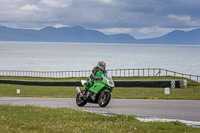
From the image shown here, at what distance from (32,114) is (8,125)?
2249mm

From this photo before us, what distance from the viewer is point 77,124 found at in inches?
356

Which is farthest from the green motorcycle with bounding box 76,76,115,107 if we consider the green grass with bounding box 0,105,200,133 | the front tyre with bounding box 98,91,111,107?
the green grass with bounding box 0,105,200,133

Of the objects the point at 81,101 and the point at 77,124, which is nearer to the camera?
the point at 77,124

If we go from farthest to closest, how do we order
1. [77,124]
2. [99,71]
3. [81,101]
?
[81,101], [99,71], [77,124]

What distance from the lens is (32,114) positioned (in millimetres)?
11070

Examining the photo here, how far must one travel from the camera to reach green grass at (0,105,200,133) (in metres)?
8.19

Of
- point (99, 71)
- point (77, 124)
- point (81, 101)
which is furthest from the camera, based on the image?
point (81, 101)

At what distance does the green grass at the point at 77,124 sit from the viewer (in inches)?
322

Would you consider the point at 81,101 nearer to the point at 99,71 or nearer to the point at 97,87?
the point at 97,87

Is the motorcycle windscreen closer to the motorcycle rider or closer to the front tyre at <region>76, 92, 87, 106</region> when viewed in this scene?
the motorcycle rider

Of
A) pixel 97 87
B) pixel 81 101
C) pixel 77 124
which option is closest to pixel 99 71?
pixel 97 87

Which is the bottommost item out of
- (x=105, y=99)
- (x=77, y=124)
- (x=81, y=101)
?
(x=77, y=124)

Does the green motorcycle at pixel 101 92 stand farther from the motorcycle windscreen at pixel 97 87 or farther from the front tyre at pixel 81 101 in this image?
the front tyre at pixel 81 101

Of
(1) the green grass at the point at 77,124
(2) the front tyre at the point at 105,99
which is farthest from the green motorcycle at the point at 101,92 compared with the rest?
(1) the green grass at the point at 77,124
